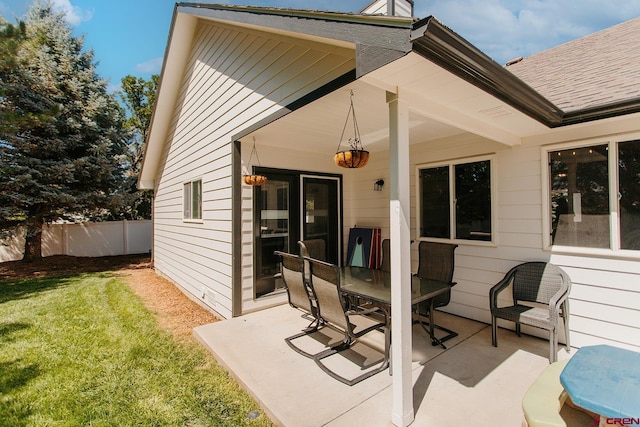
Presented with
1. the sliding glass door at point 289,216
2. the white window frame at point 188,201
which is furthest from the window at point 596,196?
the white window frame at point 188,201

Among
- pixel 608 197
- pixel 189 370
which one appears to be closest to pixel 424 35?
pixel 608 197

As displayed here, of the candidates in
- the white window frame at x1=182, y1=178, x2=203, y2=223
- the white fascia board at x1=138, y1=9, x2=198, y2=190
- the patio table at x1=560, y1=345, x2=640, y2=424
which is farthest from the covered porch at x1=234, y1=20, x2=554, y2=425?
the white fascia board at x1=138, y1=9, x2=198, y2=190

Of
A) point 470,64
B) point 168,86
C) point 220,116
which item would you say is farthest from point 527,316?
point 168,86

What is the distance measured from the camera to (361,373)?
2.91 metres

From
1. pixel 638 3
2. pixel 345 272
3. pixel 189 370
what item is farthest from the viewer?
pixel 638 3

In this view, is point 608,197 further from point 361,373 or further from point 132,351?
point 132,351

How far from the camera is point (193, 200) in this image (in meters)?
6.32

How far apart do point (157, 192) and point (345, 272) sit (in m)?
7.93

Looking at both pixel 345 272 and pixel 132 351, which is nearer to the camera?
pixel 132 351

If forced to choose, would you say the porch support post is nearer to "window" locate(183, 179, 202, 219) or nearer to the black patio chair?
the black patio chair

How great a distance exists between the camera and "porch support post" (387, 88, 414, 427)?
7.26 feet

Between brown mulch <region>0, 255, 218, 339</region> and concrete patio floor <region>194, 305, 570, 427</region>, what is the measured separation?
109cm

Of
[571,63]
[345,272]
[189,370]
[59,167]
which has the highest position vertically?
[571,63]

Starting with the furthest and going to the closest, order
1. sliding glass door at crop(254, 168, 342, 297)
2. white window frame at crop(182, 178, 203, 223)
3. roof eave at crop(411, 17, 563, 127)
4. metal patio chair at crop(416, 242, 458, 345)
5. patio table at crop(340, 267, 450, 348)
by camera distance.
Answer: white window frame at crop(182, 178, 203, 223) → sliding glass door at crop(254, 168, 342, 297) → metal patio chair at crop(416, 242, 458, 345) → patio table at crop(340, 267, 450, 348) → roof eave at crop(411, 17, 563, 127)
